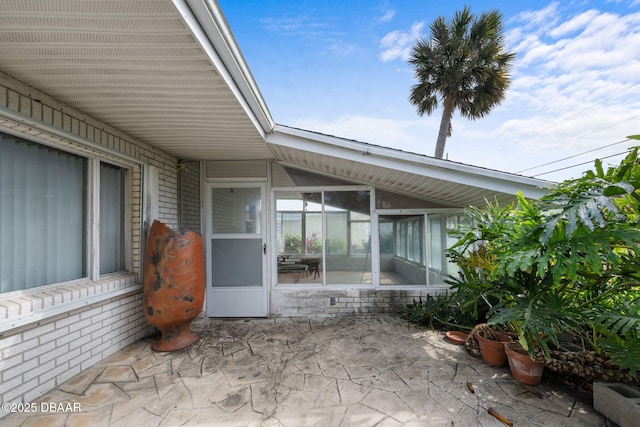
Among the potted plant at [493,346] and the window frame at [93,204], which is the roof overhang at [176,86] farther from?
the potted plant at [493,346]

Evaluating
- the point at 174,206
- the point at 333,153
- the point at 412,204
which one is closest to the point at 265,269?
the point at 174,206

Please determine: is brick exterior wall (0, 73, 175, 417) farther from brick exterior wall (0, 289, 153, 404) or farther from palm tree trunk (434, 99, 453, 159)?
palm tree trunk (434, 99, 453, 159)

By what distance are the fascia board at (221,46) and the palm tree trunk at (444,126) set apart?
7.71 metres

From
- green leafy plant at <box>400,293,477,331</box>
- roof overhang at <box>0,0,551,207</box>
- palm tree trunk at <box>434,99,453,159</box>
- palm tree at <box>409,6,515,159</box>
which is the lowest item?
green leafy plant at <box>400,293,477,331</box>

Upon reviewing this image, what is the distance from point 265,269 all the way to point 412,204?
2.68m

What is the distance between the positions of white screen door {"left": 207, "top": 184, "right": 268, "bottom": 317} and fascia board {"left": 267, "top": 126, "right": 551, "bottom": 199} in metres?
1.32

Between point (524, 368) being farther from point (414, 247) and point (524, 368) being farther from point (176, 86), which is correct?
point (176, 86)

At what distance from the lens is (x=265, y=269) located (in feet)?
14.8

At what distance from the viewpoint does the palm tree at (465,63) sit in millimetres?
7621

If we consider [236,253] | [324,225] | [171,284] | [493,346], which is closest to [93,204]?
[171,284]

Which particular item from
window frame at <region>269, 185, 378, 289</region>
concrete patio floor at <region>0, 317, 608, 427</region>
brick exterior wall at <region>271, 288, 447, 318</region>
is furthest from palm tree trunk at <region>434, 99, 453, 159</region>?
concrete patio floor at <region>0, 317, 608, 427</region>

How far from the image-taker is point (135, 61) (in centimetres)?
187

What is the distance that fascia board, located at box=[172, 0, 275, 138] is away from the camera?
147 cm

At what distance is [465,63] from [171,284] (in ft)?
29.7
